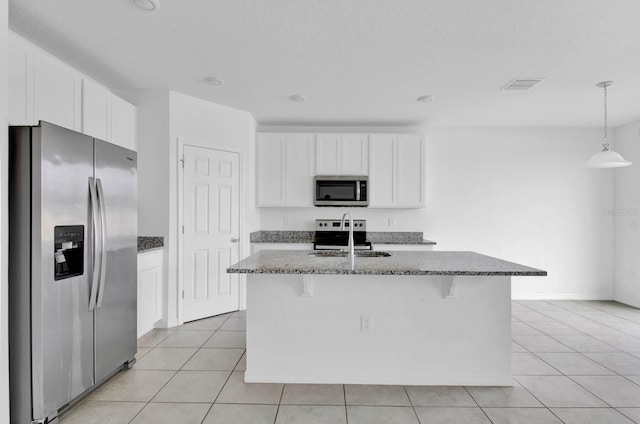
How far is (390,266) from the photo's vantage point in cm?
230

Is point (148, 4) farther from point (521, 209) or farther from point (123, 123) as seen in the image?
point (521, 209)

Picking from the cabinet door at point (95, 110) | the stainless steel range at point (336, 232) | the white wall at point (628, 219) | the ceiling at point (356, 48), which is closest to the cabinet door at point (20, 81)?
the ceiling at point (356, 48)

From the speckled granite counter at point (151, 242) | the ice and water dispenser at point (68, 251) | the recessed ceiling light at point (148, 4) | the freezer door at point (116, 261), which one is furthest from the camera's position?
the speckled granite counter at point (151, 242)

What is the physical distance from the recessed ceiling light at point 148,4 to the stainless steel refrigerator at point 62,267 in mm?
882

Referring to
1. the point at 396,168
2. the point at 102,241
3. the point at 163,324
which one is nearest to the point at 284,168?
the point at 396,168

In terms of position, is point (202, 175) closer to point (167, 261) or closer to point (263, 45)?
point (167, 261)

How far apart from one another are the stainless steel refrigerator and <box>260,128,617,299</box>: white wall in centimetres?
A: 275

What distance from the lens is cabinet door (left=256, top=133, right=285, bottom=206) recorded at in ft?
15.6

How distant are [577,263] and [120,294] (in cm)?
570

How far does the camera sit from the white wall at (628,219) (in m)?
4.63

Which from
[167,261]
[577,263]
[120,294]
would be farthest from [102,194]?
[577,263]

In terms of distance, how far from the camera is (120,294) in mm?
2529

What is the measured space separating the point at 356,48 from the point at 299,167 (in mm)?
2249

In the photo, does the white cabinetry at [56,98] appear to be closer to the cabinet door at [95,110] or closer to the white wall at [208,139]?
the cabinet door at [95,110]
